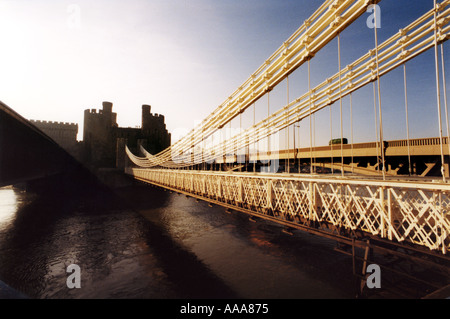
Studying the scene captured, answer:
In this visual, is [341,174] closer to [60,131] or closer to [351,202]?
[351,202]

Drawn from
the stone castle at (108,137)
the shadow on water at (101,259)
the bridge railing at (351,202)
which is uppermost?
the stone castle at (108,137)

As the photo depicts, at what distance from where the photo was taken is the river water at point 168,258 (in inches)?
383

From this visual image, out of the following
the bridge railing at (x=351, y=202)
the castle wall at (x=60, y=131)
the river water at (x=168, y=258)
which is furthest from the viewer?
the castle wall at (x=60, y=131)

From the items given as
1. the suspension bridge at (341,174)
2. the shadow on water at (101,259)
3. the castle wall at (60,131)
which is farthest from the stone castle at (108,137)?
the suspension bridge at (341,174)

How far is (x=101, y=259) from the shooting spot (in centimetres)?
1293

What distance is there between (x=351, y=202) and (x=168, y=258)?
10349 millimetres

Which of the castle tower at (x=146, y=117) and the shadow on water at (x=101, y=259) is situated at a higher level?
the castle tower at (x=146, y=117)

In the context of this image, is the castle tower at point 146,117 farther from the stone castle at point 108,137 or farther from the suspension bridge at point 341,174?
the suspension bridge at point 341,174

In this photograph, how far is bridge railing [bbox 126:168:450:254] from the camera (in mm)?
5020

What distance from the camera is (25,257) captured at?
1355 cm

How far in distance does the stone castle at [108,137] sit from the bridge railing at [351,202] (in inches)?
1280

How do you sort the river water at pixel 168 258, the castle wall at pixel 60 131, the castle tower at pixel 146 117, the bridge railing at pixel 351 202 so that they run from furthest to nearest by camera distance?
the castle wall at pixel 60 131 → the castle tower at pixel 146 117 → the river water at pixel 168 258 → the bridge railing at pixel 351 202

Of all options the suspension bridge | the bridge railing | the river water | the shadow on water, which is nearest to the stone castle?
the shadow on water
